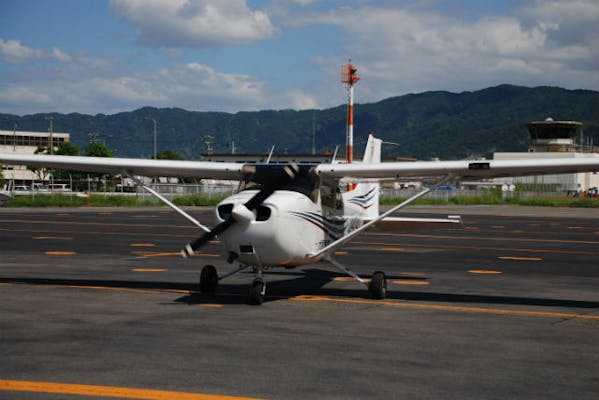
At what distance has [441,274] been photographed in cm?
1647

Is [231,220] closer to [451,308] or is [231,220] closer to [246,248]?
[246,248]

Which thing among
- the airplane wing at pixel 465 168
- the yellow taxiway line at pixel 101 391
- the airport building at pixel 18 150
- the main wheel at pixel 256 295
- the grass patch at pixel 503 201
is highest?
the airport building at pixel 18 150

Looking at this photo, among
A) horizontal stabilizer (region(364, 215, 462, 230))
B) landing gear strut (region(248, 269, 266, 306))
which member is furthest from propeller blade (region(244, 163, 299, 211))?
horizontal stabilizer (region(364, 215, 462, 230))

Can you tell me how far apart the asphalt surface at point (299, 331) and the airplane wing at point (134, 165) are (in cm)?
198

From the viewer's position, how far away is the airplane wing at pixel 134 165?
1390 centimetres

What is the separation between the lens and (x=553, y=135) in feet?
440

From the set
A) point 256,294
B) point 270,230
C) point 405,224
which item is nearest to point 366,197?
point 405,224

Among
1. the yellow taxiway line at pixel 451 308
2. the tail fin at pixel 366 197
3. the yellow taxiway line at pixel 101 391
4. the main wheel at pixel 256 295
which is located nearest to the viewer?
the yellow taxiway line at pixel 101 391

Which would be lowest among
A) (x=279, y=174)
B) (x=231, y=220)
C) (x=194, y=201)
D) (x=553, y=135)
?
(x=194, y=201)

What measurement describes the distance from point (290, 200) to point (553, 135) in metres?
131

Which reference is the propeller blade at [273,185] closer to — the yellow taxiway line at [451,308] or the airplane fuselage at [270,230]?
the airplane fuselage at [270,230]

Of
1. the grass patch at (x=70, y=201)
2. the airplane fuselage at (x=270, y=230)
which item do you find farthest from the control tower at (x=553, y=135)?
the airplane fuselage at (x=270, y=230)

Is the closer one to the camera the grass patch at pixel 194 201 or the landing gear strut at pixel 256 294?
the landing gear strut at pixel 256 294

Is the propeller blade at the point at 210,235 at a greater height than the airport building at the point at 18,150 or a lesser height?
lesser
